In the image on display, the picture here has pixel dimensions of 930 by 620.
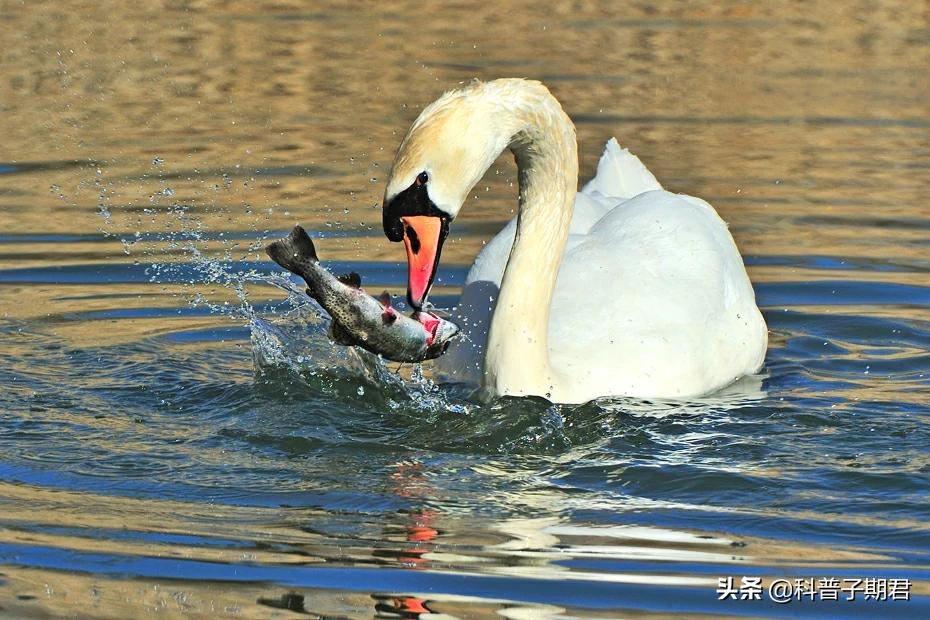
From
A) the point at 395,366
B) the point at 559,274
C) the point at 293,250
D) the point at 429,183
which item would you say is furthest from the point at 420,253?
the point at 395,366

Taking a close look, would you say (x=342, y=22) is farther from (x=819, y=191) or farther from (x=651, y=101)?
(x=819, y=191)

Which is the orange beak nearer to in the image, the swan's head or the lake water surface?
the swan's head

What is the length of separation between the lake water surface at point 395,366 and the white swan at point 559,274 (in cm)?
18

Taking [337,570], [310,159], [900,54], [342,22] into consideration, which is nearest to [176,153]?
[310,159]

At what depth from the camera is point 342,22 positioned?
1705cm

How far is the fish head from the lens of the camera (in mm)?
6332

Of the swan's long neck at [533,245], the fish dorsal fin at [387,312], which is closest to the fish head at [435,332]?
the fish dorsal fin at [387,312]

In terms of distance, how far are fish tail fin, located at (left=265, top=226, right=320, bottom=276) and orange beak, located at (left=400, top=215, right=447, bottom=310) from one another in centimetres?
50

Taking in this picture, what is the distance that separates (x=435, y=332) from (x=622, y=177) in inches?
136

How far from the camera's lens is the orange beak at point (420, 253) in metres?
6.41

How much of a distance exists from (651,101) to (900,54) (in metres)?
2.60

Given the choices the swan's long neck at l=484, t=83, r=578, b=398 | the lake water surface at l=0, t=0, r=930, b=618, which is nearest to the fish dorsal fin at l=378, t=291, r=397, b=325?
the lake water surface at l=0, t=0, r=930, b=618

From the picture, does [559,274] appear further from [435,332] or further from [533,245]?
[435,332]

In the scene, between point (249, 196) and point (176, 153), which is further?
point (176, 153)
